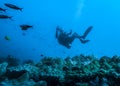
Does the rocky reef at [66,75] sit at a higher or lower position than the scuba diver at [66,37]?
lower

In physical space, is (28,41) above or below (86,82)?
above

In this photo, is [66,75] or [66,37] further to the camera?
[66,37]

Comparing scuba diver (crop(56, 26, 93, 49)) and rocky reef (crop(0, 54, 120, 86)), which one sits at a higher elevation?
scuba diver (crop(56, 26, 93, 49))

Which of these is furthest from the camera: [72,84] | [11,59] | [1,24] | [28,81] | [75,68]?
[1,24]

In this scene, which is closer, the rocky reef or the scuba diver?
the rocky reef

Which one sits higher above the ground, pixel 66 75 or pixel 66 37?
pixel 66 37

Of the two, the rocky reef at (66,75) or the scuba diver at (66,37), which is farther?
the scuba diver at (66,37)

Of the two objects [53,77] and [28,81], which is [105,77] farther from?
[28,81]

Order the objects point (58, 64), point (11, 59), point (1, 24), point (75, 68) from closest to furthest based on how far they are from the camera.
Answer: point (75, 68)
point (58, 64)
point (11, 59)
point (1, 24)

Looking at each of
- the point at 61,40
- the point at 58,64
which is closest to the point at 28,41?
the point at 61,40

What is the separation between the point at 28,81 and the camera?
3.82 metres

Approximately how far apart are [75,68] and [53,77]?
0.48 metres

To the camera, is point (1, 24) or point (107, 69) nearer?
point (107, 69)

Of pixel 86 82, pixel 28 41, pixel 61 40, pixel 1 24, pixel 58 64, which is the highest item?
pixel 1 24
